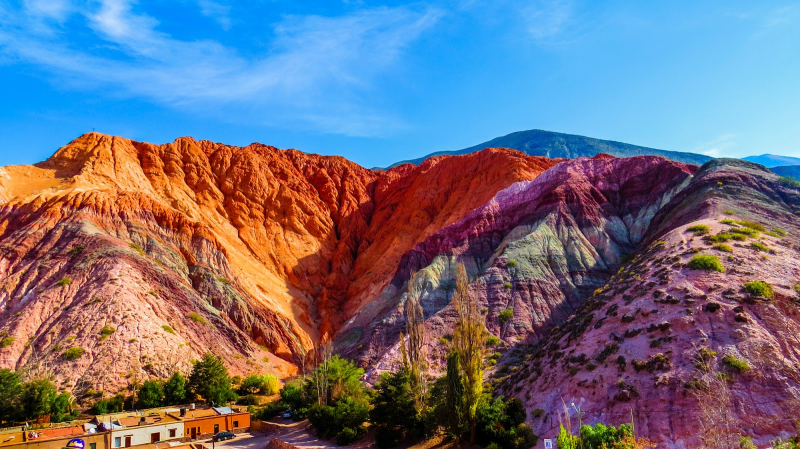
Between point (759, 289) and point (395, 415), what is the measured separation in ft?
71.7

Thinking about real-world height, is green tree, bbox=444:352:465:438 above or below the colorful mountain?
below

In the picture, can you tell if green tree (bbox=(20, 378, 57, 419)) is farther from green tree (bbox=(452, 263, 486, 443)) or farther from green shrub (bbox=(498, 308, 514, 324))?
green shrub (bbox=(498, 308, 514, 324))

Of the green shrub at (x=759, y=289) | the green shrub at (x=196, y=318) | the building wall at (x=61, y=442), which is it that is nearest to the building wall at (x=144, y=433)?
the building wall at (x=61, y=442)

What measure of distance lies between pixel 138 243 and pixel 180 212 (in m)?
10.7

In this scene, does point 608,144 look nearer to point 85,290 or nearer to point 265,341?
point 265,341

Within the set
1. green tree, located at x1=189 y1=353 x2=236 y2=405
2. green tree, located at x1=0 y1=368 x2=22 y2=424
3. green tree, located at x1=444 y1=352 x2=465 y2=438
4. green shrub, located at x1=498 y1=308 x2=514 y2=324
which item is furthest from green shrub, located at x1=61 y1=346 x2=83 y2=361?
green shrub, located at x1=498 y1=308 x2=514 y2=324

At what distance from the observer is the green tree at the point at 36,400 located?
37250 millimetres

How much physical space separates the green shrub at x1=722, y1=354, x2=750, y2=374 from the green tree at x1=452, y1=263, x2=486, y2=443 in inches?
461

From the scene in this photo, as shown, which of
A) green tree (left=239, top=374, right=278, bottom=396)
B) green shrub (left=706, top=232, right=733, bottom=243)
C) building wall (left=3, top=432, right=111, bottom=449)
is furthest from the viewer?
green tree (left=239, top=374, right=278, bottom=396)

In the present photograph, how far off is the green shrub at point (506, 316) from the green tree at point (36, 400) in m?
37.2

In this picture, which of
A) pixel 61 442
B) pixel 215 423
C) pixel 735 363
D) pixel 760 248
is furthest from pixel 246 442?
pixel 760 248

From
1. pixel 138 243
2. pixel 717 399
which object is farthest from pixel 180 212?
pixel 717 399

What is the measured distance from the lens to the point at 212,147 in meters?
102

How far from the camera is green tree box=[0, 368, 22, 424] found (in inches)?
1474
